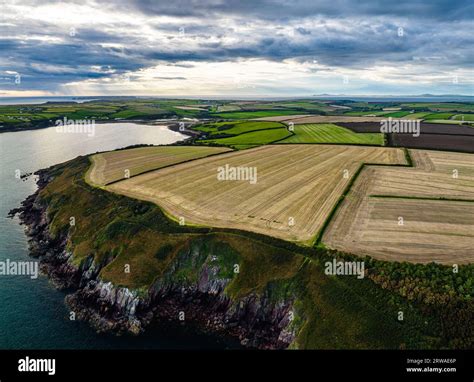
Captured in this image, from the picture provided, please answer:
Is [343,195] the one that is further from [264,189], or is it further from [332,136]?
[332,136]

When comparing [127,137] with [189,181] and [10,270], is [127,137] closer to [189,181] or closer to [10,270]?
[189,181]

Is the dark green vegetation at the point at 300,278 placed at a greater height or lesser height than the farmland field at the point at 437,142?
lesser

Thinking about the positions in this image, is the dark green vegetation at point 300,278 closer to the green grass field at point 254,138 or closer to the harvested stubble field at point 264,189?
the harvested stubble field at point 264,189

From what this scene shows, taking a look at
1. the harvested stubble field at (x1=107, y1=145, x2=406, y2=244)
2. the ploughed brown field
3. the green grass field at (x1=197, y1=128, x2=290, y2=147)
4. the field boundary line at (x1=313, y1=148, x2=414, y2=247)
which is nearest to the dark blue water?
the harvested stubble field at (x1=107, y1=145, x2=406, y2=244)

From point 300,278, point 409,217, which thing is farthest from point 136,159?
point 409,217

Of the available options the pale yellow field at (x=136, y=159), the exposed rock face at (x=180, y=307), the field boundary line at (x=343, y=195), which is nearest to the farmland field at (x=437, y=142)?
the field boundary line at (x=343, y=195)

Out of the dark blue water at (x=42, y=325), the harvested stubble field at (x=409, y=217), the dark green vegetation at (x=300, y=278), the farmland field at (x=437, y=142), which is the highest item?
the farmland field at (x=437, y=142)
